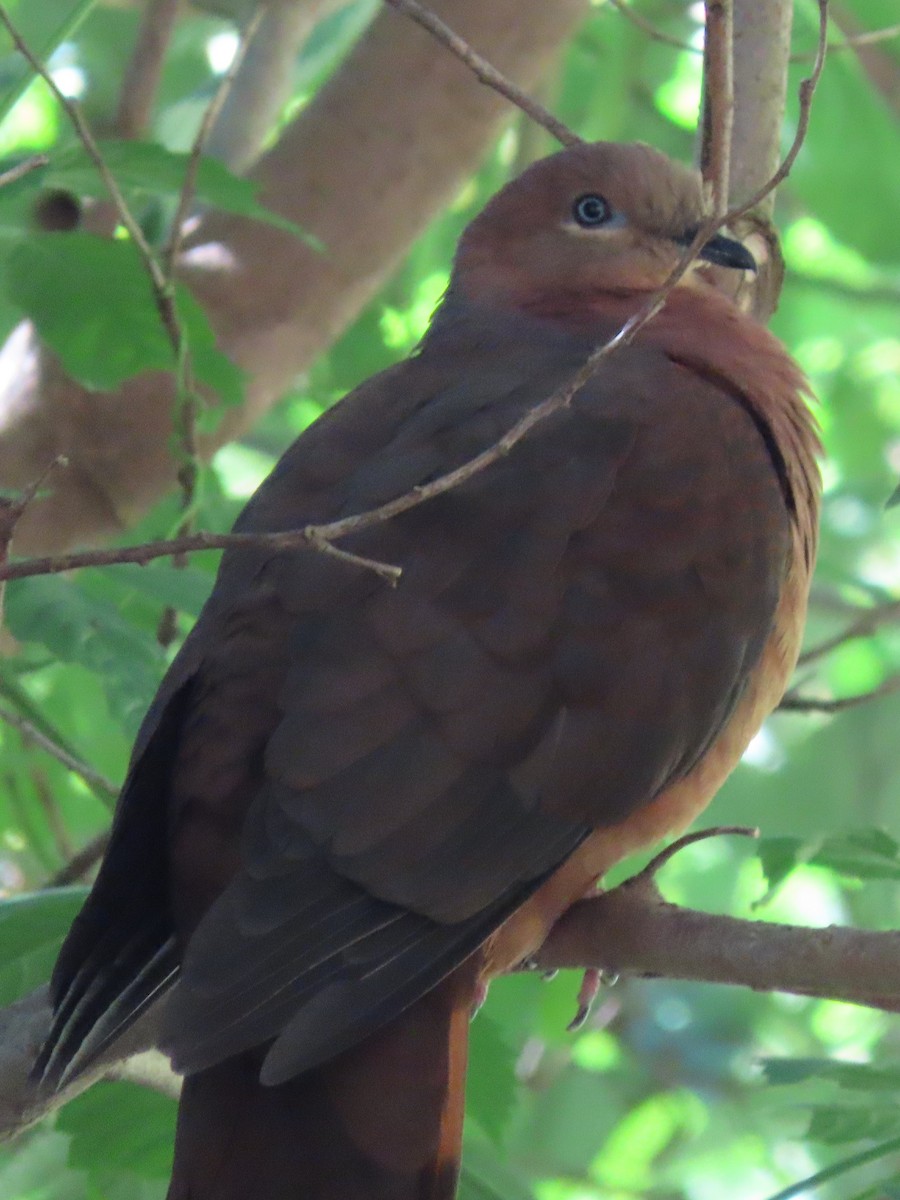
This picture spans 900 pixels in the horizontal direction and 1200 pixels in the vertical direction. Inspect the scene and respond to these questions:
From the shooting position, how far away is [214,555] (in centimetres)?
333

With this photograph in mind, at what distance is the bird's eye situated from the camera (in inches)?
128

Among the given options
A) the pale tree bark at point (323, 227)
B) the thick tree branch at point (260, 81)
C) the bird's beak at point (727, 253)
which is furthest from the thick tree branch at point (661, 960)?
the thick tree branch at point (260, 81)

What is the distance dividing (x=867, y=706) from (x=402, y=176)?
165 centimetres

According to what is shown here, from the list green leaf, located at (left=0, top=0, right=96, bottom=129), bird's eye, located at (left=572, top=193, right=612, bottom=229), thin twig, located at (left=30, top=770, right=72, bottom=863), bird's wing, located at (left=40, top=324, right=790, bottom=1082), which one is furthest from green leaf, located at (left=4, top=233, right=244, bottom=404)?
thin twig, located at (left=30, top=770, right=72, bottom=863)

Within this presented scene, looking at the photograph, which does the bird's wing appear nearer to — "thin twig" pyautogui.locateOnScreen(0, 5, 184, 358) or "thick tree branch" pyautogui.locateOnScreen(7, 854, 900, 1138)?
"thick tree branch" pyautogui.locateOnScreen(7, 854, 900, 1138)

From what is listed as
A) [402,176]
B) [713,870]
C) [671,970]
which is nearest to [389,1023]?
[671,970]

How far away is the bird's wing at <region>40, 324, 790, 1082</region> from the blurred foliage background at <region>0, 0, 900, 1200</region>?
8.8 inches

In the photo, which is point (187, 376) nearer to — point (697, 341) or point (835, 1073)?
point (697, 341)

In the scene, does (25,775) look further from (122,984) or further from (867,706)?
(867,706)

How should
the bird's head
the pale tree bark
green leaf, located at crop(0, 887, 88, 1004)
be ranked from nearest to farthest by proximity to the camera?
green leaf, located at crop(0, 887, 88, 1004) < the bird's head < the pale tree bark

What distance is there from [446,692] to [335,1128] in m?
0.51

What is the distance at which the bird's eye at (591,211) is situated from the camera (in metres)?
3.26

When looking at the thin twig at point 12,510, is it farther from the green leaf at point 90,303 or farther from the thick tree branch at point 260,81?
the thick tree branch at point 260,81

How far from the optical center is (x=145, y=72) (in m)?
3.93
